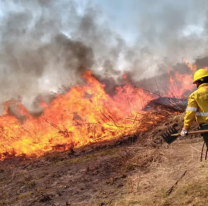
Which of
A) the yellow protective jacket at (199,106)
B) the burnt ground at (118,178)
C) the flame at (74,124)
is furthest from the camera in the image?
the flame at (74,124)

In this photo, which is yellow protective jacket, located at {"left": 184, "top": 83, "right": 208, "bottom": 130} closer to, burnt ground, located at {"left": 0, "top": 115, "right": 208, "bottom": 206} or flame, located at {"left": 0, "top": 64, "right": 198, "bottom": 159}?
burnt ground, located at {"left": 0, "top": 115, "right": 208, "bottom": 206}

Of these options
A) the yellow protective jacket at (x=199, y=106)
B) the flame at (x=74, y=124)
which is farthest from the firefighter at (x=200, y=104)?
the flame at (x=74, y=124)

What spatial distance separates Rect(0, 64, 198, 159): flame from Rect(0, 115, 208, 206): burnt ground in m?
1.29

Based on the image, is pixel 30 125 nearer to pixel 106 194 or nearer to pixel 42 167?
pixel 42 167

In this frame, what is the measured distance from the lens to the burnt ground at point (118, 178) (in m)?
4.29

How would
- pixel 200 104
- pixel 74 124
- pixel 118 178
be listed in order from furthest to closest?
pixel 74 124, pixel 118 178, pixel 200 104

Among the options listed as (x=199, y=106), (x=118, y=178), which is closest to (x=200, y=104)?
(x=199, y=106)

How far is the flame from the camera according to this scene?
1038 cm

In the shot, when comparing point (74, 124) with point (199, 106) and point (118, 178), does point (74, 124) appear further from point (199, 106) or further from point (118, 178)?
point (199, 106)

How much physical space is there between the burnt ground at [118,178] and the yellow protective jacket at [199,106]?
139cm

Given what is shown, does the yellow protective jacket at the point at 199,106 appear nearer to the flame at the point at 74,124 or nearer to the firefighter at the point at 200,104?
the firefighter at the point at 200,104

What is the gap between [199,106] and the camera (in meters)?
3.92

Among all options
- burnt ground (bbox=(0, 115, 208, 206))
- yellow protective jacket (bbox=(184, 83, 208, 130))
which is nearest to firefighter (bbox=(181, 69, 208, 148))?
yellow protective jacket (bbox=(184, 83, 208, 130))

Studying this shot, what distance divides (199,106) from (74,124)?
25.6 ft
